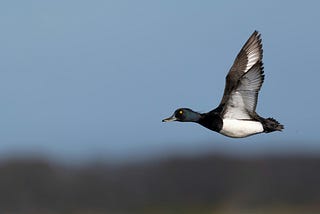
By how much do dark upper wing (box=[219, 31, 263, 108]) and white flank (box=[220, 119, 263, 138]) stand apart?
1.38 ft

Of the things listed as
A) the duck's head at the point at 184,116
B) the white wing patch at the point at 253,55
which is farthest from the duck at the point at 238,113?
the white wing patch at the point at 253,55

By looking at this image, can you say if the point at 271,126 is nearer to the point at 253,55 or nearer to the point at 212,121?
the point at 212,121

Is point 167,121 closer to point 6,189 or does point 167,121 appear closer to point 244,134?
point 244,134

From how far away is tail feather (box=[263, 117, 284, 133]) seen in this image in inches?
817

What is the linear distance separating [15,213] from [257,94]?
26469mm

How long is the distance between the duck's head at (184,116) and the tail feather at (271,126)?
105cm

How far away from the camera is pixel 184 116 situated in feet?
69.7

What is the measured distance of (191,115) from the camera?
69.5 ft

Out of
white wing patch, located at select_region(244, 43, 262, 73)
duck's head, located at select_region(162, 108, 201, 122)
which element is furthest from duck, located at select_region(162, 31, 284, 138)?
white wing patch, located at select_region(244, 43, 262, 73)

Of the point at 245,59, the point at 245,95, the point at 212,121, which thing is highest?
the point at 245,59

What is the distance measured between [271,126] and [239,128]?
50 cm

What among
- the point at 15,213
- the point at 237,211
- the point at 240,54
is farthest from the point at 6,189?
the point at 240,54

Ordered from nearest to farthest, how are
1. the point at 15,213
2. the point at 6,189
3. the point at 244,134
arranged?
the point at 244,134 → the point at 15,213 → the point at 6,189

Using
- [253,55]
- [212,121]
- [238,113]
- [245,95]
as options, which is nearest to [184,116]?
[212,121]
